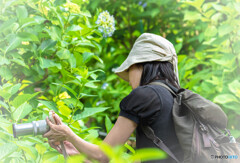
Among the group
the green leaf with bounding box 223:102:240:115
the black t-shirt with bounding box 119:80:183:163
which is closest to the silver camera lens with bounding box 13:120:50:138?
the black t-shirt with bounding box 119:80:183:163

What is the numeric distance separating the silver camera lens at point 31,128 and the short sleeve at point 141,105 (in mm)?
319

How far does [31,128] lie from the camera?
0.97 meters

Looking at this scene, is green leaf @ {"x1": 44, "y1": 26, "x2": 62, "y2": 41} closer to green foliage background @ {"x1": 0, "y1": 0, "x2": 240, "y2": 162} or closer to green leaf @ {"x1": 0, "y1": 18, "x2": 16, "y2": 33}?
green foliage background @ {"x1": 0, "y1": 0, "x2": 240, "y2": 162}

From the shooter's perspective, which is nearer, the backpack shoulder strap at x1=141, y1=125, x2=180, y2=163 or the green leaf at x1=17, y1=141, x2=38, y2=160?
the green leaf at x1=17, y1=141, x2=38, y2=160

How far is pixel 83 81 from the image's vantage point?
128 cm

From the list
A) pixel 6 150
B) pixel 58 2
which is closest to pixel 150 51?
pixel 58 2

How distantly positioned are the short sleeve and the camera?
0.31m

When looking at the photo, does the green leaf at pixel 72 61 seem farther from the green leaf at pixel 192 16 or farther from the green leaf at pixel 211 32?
the green leaf at pixel 211 32

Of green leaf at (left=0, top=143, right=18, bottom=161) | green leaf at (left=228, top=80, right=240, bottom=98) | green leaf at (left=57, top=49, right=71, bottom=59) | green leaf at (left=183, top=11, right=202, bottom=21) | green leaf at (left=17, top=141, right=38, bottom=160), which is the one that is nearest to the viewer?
green leaf at (left=0, top=143, right=18, bottom=161)

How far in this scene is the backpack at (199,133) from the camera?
108 cm

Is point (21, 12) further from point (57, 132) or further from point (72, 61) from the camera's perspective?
point (57, 132)

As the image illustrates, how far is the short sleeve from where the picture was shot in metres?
1.13

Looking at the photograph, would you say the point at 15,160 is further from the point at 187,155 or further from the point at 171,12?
the point at 171,12

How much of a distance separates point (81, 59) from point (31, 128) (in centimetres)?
56
